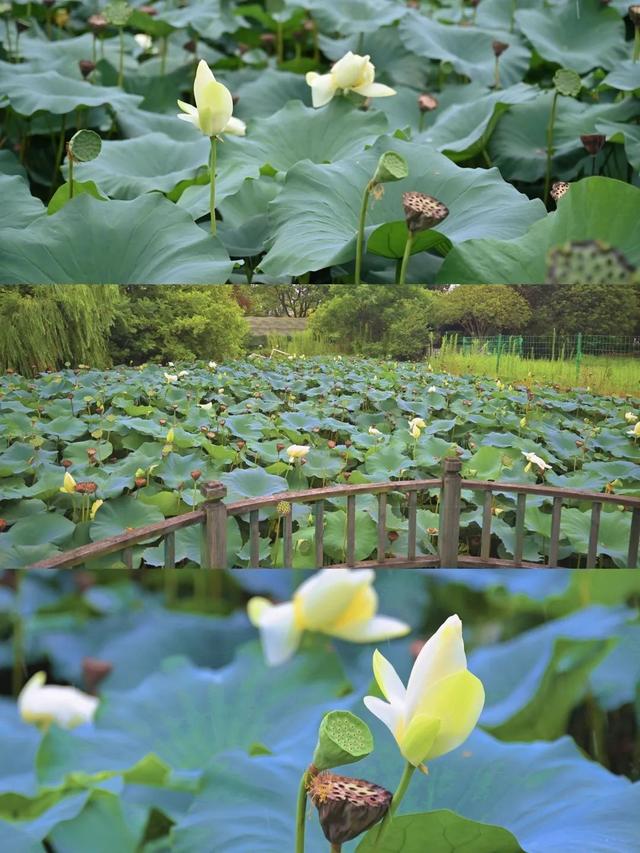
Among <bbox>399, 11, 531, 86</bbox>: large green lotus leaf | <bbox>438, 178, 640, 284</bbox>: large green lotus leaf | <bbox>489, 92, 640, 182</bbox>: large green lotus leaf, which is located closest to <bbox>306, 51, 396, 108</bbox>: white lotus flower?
<bbox>489, 92, 640, 182</bbox>: large green lotus leaf

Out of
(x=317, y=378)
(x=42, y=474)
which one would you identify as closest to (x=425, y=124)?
(x=317, y=378)

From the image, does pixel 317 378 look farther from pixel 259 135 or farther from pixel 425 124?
pixel 425 124

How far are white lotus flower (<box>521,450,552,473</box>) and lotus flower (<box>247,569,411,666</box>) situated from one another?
0.62 feet

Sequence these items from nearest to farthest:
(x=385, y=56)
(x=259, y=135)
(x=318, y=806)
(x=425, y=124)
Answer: (x=318, y=806) → (x=259, y=135) → (x=425, y=124) → (x=385, y=56)

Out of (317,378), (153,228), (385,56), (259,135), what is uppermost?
(385,56)

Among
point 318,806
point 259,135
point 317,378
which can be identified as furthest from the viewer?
point 259,135

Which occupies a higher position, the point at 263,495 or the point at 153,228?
the point at 153,228

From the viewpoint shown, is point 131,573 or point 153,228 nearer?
point 131,573

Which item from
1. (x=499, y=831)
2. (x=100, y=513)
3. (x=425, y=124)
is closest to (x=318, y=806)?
(x=499, y=831)

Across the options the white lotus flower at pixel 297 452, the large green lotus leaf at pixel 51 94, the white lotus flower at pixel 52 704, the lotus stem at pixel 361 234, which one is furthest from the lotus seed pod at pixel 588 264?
the large green lotus leaf at pixel 51 94

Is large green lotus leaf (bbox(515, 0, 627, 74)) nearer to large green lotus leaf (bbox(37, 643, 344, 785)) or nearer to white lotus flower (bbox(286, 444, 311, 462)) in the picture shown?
white lotus flower (bbox(286, 444, 311, 462))

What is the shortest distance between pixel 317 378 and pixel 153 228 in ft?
0.97

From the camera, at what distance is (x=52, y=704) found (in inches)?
32.6

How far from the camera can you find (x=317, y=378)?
0.85 m
